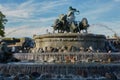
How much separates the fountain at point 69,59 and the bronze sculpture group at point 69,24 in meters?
0.09

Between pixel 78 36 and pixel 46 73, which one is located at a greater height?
pixel 78 36

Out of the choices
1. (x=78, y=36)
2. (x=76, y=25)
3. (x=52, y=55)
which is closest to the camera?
(x=52, y=55)

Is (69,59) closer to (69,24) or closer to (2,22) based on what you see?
(69,24)

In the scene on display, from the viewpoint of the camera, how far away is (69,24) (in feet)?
104

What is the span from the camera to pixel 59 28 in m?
31.8

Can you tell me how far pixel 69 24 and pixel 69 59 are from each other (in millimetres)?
7971

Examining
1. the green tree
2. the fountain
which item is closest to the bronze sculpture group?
the fountain

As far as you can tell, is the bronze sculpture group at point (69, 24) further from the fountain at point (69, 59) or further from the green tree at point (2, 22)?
the green tree at point (2, 22)

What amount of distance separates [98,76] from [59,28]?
1395cm

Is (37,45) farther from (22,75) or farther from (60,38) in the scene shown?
(22,75)

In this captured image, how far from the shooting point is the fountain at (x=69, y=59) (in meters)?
18.2

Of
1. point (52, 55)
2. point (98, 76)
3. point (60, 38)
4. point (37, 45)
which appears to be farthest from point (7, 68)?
point (37, 45)

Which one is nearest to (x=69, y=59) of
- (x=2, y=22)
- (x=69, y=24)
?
(x=69, y=24)

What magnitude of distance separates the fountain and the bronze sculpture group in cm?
9
